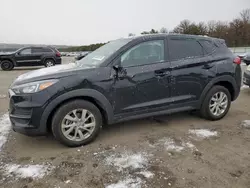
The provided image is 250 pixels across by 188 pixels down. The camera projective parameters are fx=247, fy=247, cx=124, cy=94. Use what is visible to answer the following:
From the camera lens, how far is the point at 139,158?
3.27 meters

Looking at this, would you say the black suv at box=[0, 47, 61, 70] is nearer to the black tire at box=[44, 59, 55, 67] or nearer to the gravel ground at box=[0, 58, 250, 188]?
the black tire at box=[44, 59, 55, 67]

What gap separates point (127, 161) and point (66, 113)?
1.08m

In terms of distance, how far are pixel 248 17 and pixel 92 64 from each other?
57.2 meters

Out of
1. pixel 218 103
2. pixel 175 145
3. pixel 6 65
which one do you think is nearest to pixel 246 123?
pixel 218 103

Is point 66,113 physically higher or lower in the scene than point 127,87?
lower

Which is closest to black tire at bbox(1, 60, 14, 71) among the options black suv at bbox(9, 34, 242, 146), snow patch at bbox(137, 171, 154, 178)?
black suv at bbox(9, 34, 242, 146)

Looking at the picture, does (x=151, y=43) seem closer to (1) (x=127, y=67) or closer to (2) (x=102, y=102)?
(1) (x=127, y=67)

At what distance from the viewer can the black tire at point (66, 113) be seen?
345 cm

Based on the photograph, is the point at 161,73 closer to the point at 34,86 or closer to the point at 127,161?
the point at 127,161

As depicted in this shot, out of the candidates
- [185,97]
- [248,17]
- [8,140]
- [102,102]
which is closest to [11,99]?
[8,140]

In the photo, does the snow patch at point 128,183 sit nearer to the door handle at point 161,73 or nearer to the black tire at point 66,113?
the black tire at point 66,113

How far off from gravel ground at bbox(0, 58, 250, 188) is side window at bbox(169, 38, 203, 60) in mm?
1263

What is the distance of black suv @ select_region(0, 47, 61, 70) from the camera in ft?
53.0

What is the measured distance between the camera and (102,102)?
3684 millimetres
